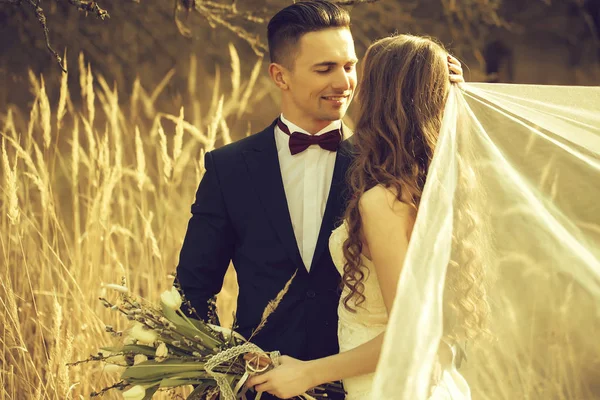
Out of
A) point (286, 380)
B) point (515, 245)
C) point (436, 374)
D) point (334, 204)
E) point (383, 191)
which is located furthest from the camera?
point (334, 204)

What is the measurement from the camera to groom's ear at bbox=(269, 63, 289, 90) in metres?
2.65

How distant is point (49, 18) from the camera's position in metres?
A: 5.63

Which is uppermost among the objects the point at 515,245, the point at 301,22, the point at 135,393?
the point at 301,22

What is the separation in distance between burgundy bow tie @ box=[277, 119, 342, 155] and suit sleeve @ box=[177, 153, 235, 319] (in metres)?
0.27

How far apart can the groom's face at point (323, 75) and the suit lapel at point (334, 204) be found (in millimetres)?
167

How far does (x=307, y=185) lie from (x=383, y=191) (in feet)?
2.05

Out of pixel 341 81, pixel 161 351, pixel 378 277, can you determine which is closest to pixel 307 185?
pixel 341 81

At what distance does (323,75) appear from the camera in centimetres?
254

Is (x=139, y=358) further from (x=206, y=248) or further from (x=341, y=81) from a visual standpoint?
(x=341, y=81)

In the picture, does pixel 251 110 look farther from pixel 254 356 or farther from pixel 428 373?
pixel 428 373

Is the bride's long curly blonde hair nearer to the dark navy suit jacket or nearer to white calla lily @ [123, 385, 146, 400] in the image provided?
the dark navy suit jacket

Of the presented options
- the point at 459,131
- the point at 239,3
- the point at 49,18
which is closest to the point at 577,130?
the point at 459,131

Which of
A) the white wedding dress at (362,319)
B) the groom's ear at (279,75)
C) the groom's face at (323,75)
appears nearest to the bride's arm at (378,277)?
the white wedding dress at (362,319)

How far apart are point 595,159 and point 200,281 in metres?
1.25
